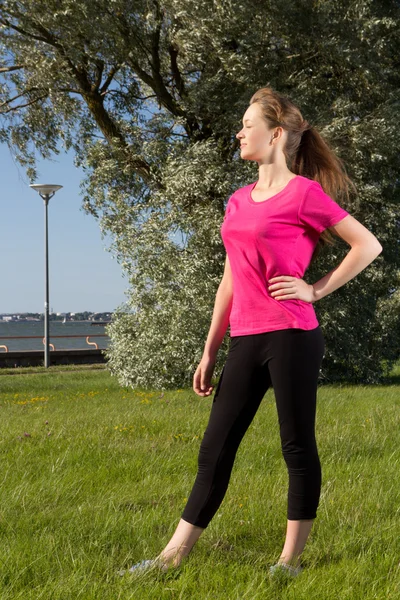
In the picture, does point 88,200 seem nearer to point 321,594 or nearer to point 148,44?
point 148,44

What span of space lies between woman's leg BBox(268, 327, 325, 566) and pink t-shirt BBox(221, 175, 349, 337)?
0.28 feet

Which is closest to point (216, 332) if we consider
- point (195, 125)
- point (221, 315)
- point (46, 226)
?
point (221, 315)

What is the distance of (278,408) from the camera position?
3.32 meters

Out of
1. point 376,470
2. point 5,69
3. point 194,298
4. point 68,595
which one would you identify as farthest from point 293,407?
point 5,69

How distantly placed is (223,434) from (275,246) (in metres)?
0.85

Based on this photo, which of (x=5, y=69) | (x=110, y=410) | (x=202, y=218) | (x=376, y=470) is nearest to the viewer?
(x=376, y=470)

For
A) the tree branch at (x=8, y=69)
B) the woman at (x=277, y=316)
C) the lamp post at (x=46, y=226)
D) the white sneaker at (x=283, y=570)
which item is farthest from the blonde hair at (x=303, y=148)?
the lamp post at (x=46, y=226)

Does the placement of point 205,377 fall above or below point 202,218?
below

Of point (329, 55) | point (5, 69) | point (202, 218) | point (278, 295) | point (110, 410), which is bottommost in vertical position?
point (110, 410)

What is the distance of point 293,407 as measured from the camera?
325 cm

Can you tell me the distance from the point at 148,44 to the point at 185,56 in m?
0.83

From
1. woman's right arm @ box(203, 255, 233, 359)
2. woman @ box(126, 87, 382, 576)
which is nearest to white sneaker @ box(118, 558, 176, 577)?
woman @ box(126, 87, 382, 576)

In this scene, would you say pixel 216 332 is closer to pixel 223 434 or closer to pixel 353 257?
pixel 223 434

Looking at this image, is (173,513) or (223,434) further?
(173,513)
